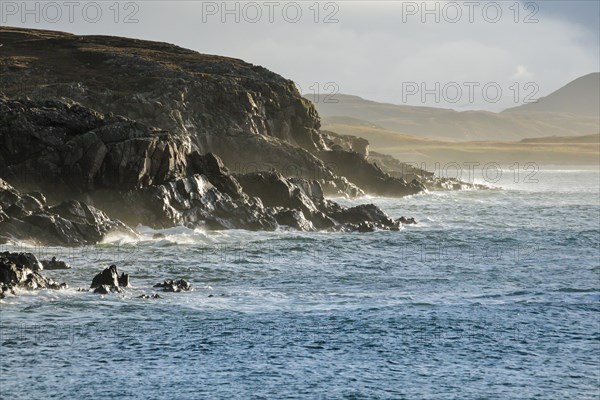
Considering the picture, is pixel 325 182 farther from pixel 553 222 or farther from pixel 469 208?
pixel 553 222

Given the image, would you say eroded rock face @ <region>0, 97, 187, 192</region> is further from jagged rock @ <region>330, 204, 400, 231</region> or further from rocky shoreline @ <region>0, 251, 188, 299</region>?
rocky shoreline @ <region>0, 251, 188, 299</region>

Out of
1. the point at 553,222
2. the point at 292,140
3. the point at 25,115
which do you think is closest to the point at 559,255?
the point at 553,222

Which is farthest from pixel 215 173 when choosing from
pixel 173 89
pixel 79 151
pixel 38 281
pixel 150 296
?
pixel 173 89

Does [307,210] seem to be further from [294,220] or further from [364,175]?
[364,175]

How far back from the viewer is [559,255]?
55688mm

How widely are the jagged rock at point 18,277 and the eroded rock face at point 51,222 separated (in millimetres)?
11282

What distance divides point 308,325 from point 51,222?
23.9 metres

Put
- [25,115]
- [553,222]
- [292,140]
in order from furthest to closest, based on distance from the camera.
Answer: [292,140] → [553,222] → [25,115]

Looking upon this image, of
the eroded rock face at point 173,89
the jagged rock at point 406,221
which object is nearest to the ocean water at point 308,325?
the jagged rock at point 406,221

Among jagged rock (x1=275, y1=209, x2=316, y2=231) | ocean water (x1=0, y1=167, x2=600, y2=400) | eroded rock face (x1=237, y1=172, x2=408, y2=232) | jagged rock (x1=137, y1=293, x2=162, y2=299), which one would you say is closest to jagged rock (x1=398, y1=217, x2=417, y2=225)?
eroded rock face (x1=237, y1=172, x2=408, y2=232)

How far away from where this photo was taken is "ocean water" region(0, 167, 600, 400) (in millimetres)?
25828

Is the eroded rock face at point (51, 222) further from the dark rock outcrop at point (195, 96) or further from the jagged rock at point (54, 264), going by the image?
the dark rock outcrop at point (195, 96)

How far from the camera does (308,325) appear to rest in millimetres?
33156

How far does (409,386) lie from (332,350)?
441cm
